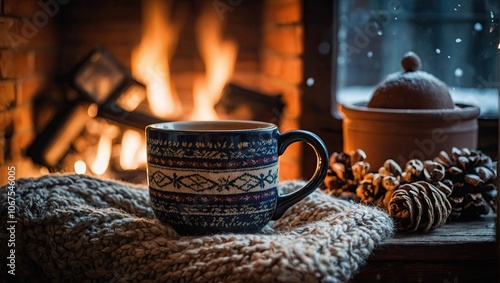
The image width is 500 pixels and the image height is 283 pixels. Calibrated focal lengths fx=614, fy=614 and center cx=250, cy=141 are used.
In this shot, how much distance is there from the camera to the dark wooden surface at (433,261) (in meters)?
0.79

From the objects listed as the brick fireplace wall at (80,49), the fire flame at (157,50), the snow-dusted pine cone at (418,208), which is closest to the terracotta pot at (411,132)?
the snow-dusted pine cone at (418,208)

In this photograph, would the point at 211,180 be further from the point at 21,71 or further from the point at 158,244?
the point at 21,71

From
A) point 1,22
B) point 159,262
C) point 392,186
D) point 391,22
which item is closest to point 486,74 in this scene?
point 391,22

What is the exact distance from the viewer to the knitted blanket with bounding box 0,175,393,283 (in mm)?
691

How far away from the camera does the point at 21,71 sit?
4.61 ft

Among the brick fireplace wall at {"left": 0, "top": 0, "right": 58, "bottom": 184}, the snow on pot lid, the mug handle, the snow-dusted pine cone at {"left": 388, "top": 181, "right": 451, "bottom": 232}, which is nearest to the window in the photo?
the snow on pot lid

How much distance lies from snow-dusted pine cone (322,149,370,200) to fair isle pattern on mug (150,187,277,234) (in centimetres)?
24

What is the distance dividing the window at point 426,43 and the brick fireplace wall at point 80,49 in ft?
0.47

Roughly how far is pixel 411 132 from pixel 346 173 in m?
0.13

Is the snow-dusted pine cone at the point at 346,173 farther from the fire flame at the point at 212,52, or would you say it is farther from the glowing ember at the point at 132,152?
the fire flame at the point at 212,52

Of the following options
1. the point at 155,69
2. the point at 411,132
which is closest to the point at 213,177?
the point at 411,132

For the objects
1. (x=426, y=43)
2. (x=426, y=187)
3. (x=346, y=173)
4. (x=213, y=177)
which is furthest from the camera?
(x=426, y=43)

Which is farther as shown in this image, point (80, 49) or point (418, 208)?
point (80, 49)

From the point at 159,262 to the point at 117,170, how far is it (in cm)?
85
